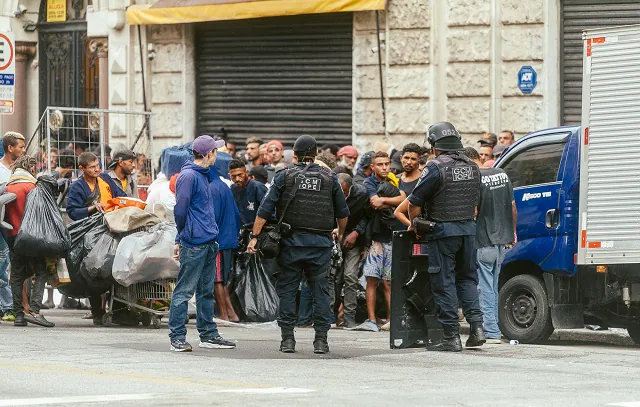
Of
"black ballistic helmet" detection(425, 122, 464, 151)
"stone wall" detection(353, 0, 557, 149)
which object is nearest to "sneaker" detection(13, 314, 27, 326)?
"black ballistic helmet" detection(425, 122, 464, 151)

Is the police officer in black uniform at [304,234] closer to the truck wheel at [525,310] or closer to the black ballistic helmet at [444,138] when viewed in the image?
the black ballistic helmet at [444,138]

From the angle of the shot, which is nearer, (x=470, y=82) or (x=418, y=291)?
(x=418, y=291)

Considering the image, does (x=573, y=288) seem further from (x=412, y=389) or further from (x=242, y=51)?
(x=242, y=51)

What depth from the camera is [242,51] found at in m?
22.3

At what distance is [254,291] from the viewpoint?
611 inches

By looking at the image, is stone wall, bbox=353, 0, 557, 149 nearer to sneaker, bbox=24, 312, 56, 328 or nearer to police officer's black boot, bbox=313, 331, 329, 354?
sneaker, bbox=24, 312, 56, 328

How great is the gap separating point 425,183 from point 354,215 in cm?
335

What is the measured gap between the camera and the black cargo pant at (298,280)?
39.5 ft

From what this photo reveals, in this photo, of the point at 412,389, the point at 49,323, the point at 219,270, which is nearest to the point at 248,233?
the point at 219,270

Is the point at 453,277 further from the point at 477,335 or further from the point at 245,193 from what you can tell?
the point at 245,193

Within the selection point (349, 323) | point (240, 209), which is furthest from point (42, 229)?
point (349, 323)

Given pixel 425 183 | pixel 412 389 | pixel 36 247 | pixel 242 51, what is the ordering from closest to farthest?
pixel 412 389 < pixel 425 183 < pixel 36 247 < pixel 242 51

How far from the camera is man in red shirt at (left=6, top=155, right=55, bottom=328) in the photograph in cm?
1487

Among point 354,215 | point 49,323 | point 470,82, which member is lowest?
point 49,323
